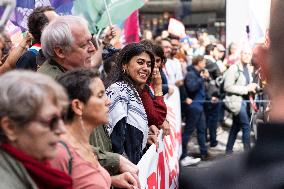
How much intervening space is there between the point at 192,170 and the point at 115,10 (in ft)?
18.4

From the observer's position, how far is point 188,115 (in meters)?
10.1

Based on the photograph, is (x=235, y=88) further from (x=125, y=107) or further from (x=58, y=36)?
(x=58, y=36)

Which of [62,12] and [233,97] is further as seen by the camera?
[233,97]

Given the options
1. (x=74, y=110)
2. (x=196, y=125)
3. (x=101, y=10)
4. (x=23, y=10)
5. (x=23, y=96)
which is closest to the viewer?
(x=23, y=96)

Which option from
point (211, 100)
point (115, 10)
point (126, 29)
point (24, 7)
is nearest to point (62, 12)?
point (24, 7)

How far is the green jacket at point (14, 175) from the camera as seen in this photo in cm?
194

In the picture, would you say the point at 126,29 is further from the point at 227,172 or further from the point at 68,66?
the point at 227,172

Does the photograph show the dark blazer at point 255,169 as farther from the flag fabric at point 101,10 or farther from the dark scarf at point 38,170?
the flag fabric at point 101,10

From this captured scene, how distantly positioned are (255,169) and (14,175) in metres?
1.06

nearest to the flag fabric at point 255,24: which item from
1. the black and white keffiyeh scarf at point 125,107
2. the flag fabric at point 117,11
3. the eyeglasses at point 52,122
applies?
the flag fabric at point 117,11

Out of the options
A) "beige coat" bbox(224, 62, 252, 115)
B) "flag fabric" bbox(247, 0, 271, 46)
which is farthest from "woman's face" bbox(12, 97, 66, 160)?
"flag fabric" bbox(247, 0, 271, 46)

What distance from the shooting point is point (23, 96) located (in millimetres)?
1938

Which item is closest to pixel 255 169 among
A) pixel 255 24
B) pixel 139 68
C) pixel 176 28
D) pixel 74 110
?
pixel 74 110

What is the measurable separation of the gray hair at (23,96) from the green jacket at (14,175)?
0.09 metres
